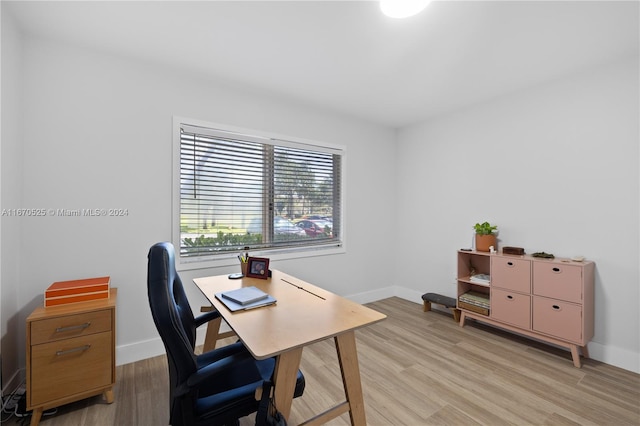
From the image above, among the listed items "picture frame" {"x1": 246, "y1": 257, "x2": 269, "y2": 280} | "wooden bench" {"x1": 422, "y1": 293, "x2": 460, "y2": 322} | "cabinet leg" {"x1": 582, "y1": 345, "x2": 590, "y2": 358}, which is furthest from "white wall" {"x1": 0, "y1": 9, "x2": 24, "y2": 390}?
"cabinet leg" {"x1": 582, "y1": 345, "x2": 590, "y2": 358}

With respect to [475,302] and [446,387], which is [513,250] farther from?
[446,387]

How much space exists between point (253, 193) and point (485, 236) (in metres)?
2.59

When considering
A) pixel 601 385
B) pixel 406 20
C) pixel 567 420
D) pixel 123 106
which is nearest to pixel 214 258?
pixel 123 106

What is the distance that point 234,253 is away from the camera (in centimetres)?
299

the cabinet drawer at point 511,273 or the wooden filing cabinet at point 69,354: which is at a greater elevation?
the cabinet drawer at point 511,273

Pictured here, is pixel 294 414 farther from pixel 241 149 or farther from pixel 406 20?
pixel 406 20

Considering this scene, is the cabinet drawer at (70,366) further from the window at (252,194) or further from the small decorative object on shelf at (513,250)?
the small decorative object on shelf at (513,250)

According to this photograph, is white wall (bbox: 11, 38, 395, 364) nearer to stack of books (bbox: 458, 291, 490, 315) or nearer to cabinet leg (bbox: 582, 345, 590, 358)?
stack of books (bbox: 458, 291, 490, 315)

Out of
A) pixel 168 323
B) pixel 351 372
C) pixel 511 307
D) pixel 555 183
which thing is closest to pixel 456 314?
pixel 511 307

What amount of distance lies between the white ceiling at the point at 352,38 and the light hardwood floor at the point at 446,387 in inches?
101

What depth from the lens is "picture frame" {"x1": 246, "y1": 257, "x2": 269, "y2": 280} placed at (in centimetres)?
228

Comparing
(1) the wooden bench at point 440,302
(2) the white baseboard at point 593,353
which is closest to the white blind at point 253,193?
(2) the white baseboard at point 593,353

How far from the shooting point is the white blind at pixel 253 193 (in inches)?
109

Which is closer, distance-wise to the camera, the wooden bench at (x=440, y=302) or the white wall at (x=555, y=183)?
the white wall at (x=555, y=183)
